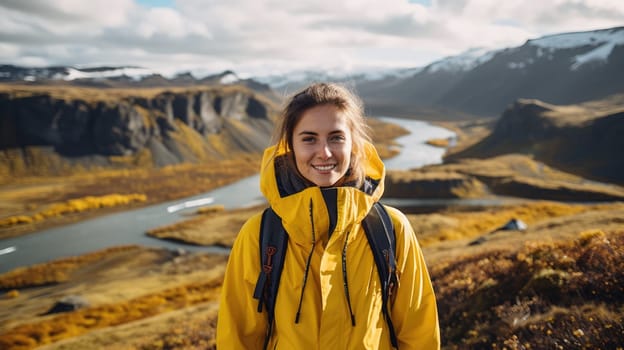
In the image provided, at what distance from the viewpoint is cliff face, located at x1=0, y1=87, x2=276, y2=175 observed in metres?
118

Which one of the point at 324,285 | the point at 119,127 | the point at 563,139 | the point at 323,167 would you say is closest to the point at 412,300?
the point at 324,285

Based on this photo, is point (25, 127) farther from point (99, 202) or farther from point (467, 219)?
point (467, 219)

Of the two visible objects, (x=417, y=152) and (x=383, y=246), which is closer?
(x=383, y=246)

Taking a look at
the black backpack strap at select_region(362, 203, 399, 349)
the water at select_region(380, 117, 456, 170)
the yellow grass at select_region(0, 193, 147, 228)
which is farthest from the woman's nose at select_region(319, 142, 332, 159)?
the water at select_region(380, 117, 456, 170)

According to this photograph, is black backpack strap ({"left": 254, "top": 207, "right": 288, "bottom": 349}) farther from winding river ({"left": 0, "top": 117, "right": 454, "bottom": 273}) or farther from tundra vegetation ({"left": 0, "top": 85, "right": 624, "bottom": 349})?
winding river ({"left": 0, "top": 117, "right": 454, "bottom": 273})

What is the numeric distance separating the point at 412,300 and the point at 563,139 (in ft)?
424

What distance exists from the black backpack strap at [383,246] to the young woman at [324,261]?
6 cm

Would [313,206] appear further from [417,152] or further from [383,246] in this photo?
[417,152]

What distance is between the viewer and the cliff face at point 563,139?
9125cm

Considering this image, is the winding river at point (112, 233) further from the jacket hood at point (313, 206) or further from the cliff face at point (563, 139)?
the cliff face at point (563, 139)

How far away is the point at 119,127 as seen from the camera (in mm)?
128625

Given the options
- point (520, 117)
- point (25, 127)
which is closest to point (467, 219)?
point (520, 117)

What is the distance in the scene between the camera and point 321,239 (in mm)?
3736

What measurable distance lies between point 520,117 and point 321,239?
151 meters
